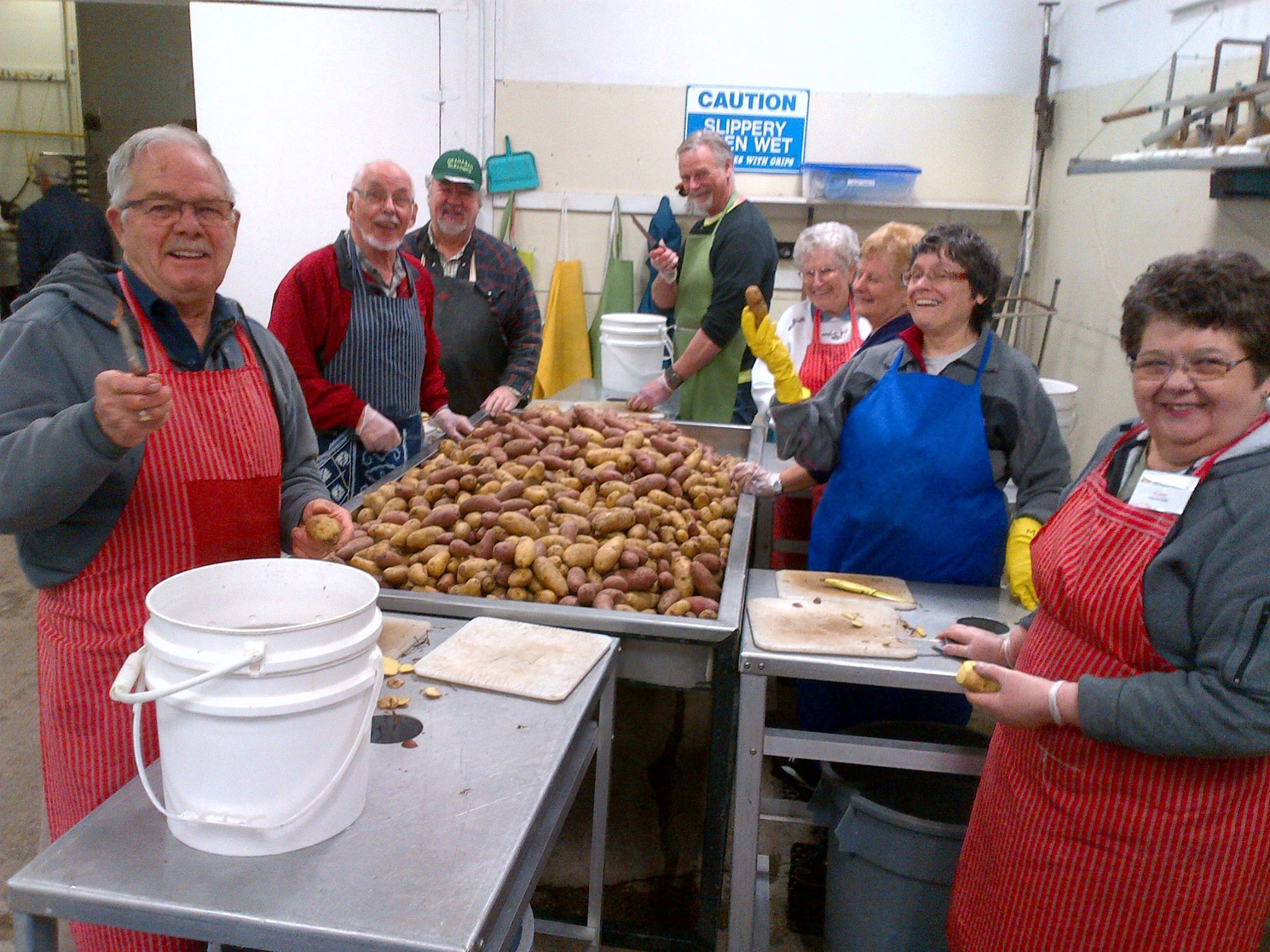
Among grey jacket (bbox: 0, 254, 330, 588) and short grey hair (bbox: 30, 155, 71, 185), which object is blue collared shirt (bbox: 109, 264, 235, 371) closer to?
grey jacket (bbox: 0, 254, 330, 588)

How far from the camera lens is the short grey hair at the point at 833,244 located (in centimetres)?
335

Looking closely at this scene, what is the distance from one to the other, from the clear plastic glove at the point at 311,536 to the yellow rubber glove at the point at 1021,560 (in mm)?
1455

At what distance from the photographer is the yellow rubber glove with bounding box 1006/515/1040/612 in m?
2.14

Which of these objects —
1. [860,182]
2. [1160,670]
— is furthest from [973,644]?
[860,182]

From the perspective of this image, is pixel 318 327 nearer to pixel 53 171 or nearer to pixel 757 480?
pixel 757 480

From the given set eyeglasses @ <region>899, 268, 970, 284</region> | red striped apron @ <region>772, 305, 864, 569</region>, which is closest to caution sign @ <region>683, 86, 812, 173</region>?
red striped apron @ <region>772, 305, 864, 569</region>

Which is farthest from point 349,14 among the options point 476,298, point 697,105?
point 476,298

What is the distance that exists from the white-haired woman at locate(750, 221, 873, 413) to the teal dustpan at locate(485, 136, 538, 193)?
7.61ft

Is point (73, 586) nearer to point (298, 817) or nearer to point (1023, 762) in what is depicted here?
A: point (298, 817)

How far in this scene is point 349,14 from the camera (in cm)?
520

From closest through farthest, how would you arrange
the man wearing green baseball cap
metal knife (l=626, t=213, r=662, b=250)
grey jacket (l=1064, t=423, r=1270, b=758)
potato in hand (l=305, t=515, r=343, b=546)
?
→ grey jacket (l=1064, t=423, r=1270, b=758), potato in hand (l=305, t=515, r=343, b=546), the man wearing green baseball cap, metal knife (l=626, t=213, r=662, b=250)

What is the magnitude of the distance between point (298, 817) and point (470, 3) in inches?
203

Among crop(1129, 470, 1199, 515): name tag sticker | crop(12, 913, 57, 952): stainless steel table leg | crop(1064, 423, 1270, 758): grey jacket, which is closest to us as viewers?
crop(12, 913, 57, 952): stainless steel table leg

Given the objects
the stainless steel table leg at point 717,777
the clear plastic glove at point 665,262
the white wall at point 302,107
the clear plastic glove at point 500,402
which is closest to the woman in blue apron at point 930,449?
the stainless steel table leg at point 717,777
